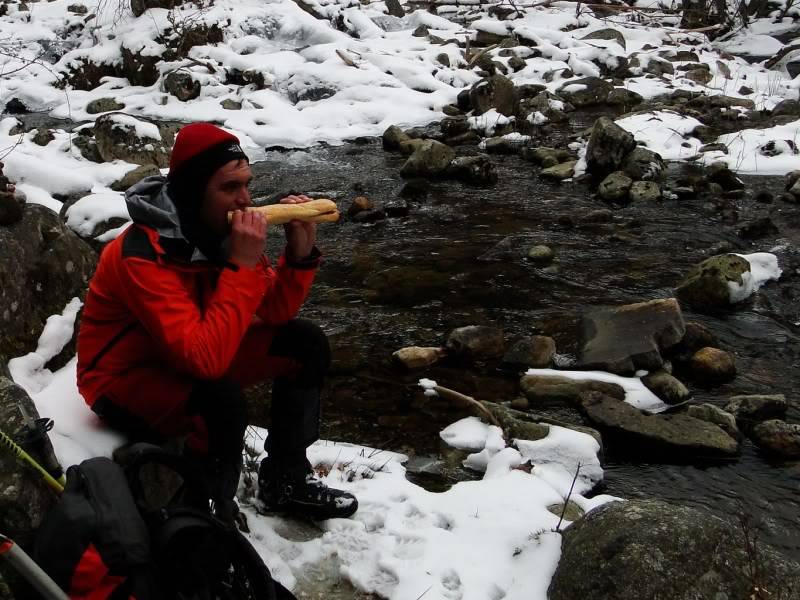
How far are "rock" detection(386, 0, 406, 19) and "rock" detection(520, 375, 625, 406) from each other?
57.4ft

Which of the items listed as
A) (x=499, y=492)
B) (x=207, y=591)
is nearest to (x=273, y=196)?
(x=499, y=492)

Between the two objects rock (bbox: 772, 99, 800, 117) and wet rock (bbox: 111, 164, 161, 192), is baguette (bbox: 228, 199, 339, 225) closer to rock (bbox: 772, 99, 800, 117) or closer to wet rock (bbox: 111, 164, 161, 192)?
wet rock (bbox: 111, 164, 161, 192)

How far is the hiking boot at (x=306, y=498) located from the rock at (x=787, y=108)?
12.8 metres

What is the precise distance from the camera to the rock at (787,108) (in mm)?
12742

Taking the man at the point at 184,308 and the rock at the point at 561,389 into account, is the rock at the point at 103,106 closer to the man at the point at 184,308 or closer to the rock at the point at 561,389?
the rock at the point at 561,389

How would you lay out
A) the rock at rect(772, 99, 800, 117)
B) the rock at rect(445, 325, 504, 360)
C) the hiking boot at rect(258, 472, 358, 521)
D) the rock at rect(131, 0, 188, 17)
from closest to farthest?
the hiking boot at rect(258, 472, 358, 521), the rock at rect(445, 325, 504, 360), the rock at rect(772, 99, 800, 117), the rock at rect(131, 0, 188, 17)

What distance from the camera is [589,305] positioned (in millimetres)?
6219

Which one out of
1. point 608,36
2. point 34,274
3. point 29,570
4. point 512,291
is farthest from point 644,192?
point 608,36

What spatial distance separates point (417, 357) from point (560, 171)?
19.2 ft

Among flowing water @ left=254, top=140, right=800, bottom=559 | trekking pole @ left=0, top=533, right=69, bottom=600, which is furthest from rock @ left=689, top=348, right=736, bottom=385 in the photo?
trekking pole @ left=0, top=533, right=69, bottom=600

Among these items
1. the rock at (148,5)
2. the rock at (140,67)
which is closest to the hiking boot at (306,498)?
the rock at (140,67)

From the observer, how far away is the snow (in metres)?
6.14

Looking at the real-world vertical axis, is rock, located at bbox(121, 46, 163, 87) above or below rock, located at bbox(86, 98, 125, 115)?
above

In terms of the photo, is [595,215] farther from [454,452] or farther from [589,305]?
[454,452]
